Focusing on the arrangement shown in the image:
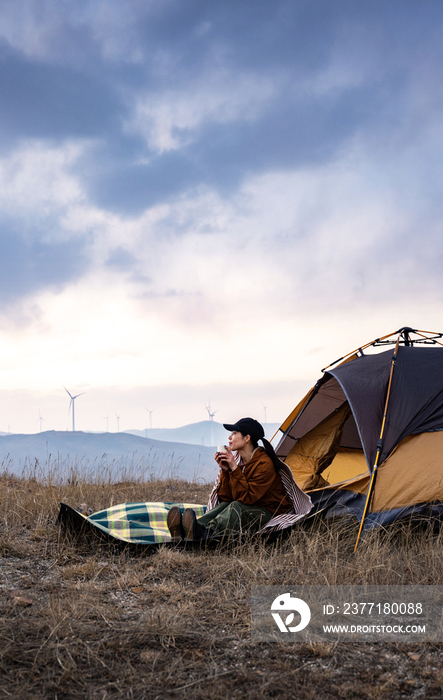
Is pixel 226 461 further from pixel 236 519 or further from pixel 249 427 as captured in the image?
pixel 236 519

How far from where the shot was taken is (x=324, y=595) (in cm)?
383

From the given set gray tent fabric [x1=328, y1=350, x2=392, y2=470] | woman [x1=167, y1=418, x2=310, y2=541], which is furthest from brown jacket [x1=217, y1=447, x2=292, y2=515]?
gray tent fabric [x1=328, y1=350, x2=392, y2=470]

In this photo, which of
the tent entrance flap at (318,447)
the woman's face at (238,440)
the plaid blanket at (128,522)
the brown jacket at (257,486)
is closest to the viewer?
the plaid blanket at (128,522)

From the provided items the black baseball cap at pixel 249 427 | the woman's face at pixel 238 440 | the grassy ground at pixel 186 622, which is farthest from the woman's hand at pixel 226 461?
the grassy ground at pixel 186 622

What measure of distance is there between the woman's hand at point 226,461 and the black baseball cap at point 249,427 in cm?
30

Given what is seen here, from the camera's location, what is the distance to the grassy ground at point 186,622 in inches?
105

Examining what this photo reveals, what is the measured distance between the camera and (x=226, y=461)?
18.4ft

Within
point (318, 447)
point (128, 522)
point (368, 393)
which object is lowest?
point (128, 522)

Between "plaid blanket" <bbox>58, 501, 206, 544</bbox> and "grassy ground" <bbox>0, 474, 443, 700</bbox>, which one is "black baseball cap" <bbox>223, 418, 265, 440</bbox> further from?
"plaid blanket" <bbox>58, 501, 206, 544</bbox>

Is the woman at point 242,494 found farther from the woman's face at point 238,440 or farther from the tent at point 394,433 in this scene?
the tent at point 394,433

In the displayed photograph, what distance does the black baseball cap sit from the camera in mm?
5750

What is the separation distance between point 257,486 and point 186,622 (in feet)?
7.51

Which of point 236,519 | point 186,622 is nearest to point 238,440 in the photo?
point 236,519

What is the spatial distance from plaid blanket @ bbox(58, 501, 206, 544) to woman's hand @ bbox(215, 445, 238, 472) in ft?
3.16
